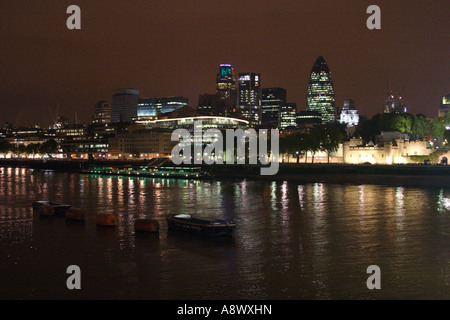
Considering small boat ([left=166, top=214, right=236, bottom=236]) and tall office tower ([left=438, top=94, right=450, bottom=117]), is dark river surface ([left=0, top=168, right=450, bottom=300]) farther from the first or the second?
Answer: tall office tower ([left=438, top=94, right=450, bottom=117])

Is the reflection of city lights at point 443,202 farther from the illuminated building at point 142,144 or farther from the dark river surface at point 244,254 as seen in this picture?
the illuminated building at point 142,144

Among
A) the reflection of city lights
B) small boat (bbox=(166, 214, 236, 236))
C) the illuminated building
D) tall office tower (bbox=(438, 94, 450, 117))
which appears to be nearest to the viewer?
→ small boat (bbox=(166, 214, 236, 236))

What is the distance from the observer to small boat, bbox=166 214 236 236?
29.8 m

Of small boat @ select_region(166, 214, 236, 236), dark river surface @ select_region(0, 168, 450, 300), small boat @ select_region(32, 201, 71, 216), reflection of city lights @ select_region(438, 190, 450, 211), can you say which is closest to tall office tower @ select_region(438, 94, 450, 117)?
reflection of city lights @ select_region(438, 190, 450, 211)

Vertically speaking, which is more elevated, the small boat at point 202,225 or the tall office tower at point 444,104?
the tall office tower at point 444,104

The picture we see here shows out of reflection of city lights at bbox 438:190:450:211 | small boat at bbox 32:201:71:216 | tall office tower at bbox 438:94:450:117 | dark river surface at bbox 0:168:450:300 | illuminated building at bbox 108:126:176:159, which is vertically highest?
tall office tower at bbox 438:94:450:117

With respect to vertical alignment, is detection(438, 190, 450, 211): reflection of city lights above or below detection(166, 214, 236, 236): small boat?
below

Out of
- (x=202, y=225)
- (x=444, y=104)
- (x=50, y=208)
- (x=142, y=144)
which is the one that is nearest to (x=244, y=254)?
(x=202, y=225)

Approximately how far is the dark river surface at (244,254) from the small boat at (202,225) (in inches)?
20.4

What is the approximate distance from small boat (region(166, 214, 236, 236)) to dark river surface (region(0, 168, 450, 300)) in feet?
1.70

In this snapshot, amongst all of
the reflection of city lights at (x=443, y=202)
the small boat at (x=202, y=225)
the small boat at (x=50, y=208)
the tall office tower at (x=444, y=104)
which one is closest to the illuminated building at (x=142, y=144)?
the tall office tower at (x=444, y=104)

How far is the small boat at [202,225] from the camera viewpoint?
97.7 feet
